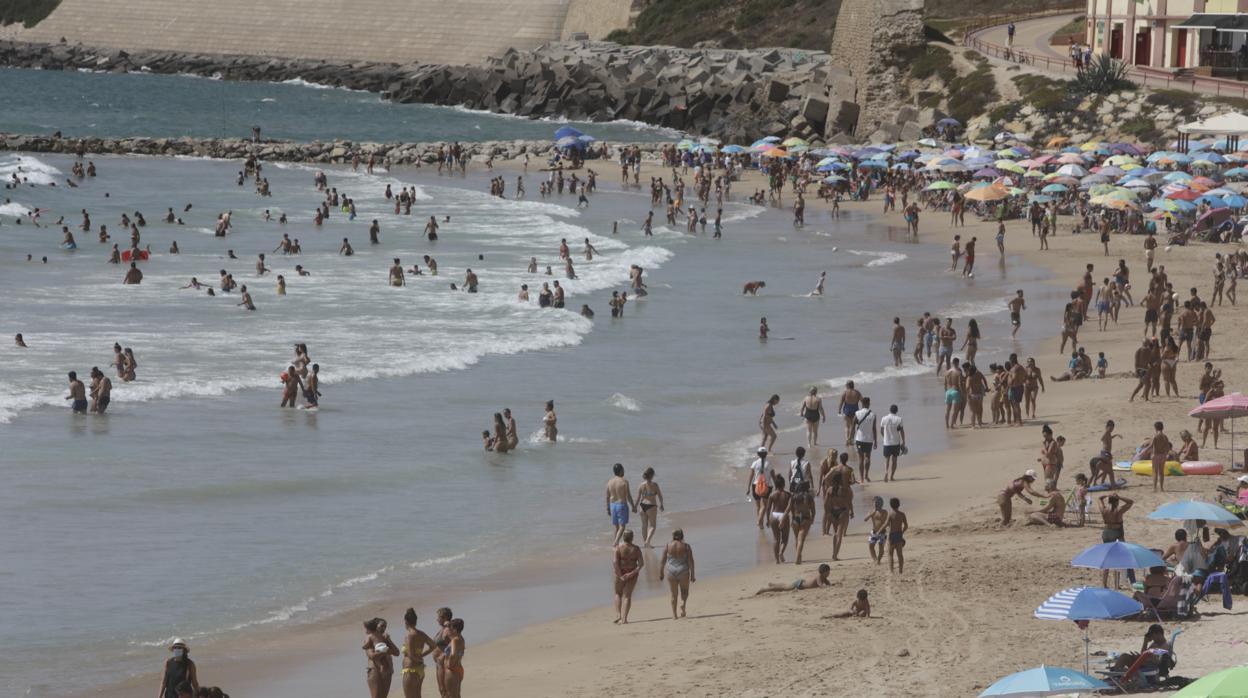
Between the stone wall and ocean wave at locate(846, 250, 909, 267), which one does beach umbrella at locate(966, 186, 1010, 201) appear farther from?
the stone wall

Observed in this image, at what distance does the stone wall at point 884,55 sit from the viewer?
67.8m

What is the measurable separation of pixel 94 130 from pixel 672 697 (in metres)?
72.9

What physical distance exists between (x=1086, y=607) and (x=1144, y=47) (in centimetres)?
5683

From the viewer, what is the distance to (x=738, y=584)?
16.0m

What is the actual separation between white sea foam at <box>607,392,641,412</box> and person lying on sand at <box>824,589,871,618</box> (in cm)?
1033

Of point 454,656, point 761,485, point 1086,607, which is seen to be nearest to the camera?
point 1086,607

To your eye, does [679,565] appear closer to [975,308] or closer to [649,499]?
[649,499]

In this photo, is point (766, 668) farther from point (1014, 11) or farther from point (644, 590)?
point (1014, 11)

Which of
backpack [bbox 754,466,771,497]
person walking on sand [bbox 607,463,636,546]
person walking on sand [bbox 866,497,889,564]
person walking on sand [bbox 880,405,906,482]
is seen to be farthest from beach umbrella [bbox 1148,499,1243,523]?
person walking on sand [bbox 880,405,906,482]

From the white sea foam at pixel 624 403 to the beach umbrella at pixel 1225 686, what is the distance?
15743 millimetres

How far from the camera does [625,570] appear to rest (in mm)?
14562

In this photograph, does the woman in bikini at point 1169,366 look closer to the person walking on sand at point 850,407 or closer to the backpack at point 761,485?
the person walking on sand at point 850,407

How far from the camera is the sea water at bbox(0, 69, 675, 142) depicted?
260ft

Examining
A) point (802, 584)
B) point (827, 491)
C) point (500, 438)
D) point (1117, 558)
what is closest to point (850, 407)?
point (500, 438)
